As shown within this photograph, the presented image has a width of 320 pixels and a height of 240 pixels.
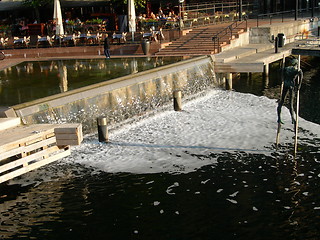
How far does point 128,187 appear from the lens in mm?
12930

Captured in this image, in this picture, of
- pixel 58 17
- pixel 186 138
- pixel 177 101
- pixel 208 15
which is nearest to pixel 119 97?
pixel 177 101

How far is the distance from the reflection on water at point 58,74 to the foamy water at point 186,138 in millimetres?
3270

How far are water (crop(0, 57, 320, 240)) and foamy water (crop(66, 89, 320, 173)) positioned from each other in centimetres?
3

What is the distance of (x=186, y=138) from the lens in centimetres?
1680

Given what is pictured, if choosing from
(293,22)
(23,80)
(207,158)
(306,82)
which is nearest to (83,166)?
(207,158)

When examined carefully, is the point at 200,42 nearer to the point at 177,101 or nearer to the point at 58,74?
the point at 58,74

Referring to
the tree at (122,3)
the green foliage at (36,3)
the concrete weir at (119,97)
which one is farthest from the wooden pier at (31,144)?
the green foliage at (36,3)

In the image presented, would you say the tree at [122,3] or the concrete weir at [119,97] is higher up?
the tree at [122,3]

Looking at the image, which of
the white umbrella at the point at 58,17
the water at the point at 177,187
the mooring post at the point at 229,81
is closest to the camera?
the water at the point at 177,187

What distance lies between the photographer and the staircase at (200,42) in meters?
28.7

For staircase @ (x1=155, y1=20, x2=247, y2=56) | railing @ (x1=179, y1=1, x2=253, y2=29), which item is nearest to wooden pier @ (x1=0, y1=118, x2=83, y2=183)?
staircase @ (x1=155, y1=20, x2=247, y2=56)

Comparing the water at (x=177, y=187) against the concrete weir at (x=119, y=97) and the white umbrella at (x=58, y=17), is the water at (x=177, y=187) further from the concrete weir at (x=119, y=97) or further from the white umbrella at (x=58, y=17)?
the white umbrella at (x=58, y=17)

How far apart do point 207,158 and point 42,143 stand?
509cm

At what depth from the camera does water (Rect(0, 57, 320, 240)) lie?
10.7m
